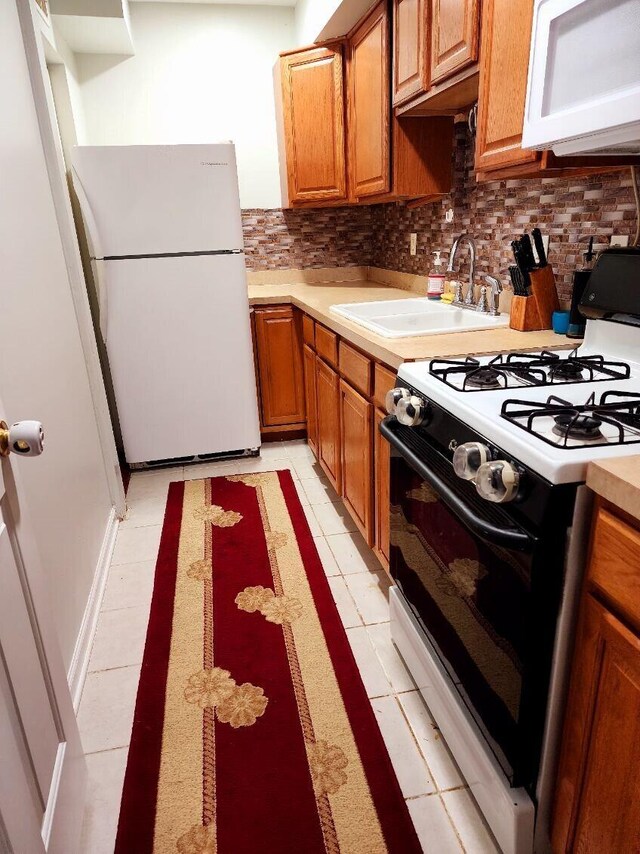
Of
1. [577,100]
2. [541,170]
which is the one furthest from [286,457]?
[577,100]

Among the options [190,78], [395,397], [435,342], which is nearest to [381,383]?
[435,342]

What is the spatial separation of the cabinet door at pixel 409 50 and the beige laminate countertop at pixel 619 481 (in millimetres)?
1693

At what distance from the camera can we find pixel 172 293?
9.08ft

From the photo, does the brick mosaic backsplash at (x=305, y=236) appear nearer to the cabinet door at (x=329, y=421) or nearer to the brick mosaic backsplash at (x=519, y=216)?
the brick mosaic backsplash at (x=519, y=216)

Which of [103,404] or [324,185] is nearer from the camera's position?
[103,404]

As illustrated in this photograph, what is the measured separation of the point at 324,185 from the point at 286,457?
60.4 inches

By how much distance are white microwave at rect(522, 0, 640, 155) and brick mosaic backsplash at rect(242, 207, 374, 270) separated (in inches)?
91.4

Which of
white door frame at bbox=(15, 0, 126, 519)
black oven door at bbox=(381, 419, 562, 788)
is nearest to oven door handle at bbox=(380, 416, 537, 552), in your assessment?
black oven door at bbox=(381, 419, 562, 788)

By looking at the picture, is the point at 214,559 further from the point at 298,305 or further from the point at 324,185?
the point at 324,185

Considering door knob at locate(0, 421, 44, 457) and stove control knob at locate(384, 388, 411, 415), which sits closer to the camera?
door knob at locate(0, 421, 44, 457)

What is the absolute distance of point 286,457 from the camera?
3.17 metres

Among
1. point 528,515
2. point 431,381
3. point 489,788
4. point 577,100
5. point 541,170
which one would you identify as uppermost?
point 577,100

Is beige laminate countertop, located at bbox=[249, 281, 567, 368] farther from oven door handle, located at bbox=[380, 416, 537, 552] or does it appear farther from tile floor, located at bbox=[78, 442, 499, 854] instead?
tile floor, located at bbox=[78, 442, 499, 854]

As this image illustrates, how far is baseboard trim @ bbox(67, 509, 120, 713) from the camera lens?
62.1 inches
